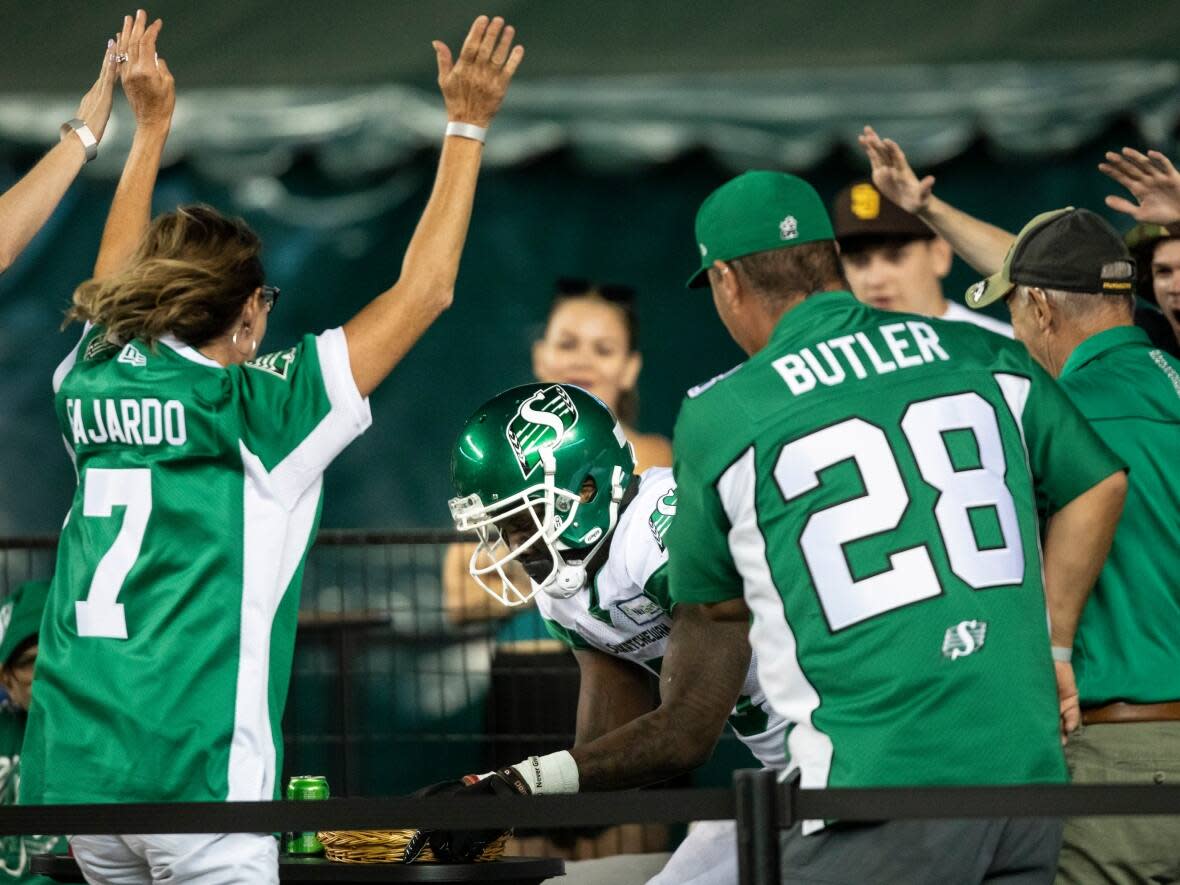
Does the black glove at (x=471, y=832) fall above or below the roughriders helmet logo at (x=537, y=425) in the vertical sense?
below

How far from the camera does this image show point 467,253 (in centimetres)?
761

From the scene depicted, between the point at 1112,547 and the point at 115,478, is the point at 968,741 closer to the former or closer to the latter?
the point at 1112,547

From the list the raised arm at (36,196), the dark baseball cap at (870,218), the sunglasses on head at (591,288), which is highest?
the dark baseball cap at (870,218)

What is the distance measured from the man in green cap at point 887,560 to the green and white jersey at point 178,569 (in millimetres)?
893

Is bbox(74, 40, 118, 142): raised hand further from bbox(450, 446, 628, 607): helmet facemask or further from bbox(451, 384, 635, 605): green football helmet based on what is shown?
bbox(450, 446, 628, 607): helmet facemask

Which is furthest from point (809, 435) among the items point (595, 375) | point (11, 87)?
point (11, 87)

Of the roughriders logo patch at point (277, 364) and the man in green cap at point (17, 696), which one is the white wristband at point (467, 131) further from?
the man in green cap at point (17, 696)

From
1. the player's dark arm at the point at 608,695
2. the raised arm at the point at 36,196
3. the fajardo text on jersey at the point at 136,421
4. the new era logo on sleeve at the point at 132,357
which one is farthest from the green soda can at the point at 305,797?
the raised arm at the point at 36,196

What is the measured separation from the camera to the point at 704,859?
4754mm

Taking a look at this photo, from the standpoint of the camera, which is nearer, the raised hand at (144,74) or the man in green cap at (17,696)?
the raised hand at (144,74)

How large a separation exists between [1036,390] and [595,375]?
13.1ft

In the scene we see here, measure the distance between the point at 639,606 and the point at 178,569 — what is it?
45.2 inches

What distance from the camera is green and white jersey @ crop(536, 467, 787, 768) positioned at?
4.49 m

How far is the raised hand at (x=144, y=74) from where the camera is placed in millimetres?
4811
